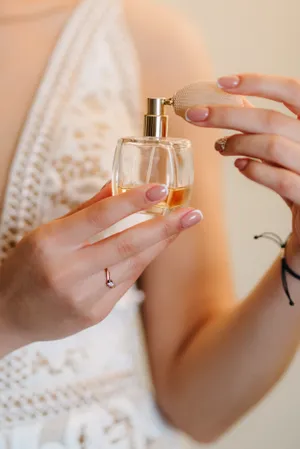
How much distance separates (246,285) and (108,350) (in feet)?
1.56

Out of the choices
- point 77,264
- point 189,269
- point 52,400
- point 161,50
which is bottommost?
point 52,400

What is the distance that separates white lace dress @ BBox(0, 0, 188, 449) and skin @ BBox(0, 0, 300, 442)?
0.07ft

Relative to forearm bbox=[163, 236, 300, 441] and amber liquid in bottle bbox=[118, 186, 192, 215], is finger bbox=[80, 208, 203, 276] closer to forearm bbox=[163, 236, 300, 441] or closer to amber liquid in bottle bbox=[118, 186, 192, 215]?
amber liquid in bottle bbox=[118, 186, 192, 215]

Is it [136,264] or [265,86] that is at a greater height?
[265,86]

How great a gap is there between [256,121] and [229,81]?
0.12 feet

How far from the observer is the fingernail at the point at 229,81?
0.45 meters

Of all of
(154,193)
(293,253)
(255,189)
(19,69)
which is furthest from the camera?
(255,189)

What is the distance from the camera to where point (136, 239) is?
43 cm

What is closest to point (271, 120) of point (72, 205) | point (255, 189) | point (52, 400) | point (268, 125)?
point (268, 125)

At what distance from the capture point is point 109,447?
655 mm

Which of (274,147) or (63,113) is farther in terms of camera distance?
(63,113)

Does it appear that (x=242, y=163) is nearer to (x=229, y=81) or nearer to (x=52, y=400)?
(x=229, y=81)

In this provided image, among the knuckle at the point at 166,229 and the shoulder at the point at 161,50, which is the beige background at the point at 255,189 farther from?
the knuckle at the point at 166,229

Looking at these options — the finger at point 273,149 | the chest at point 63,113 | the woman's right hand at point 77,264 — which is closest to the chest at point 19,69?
the chest at point 63,113
